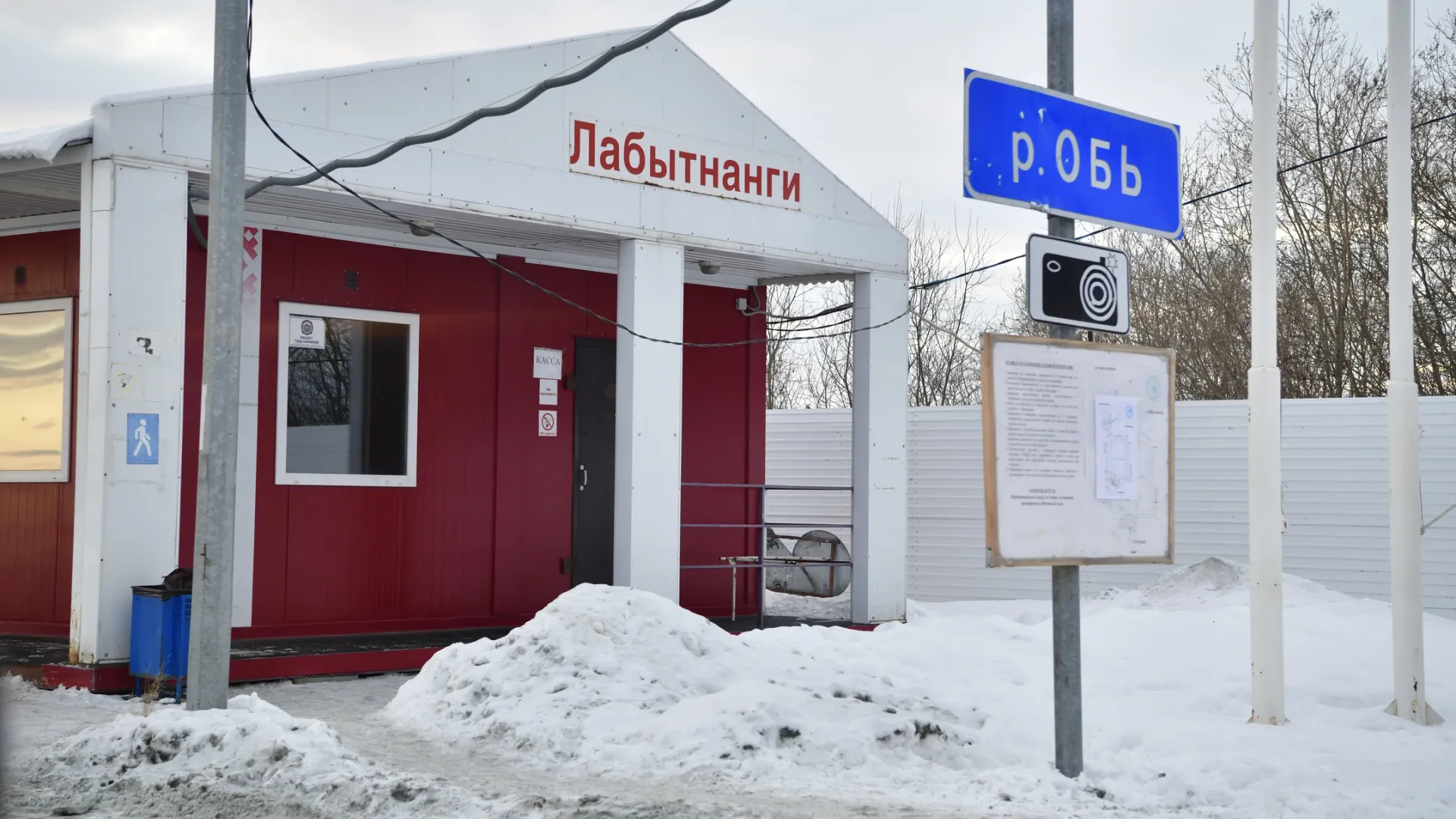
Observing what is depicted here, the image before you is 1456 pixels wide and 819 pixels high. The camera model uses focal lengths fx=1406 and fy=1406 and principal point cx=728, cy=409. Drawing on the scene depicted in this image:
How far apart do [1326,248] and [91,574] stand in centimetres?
1961

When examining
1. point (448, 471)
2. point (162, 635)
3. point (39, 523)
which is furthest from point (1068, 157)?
point (39, 523)

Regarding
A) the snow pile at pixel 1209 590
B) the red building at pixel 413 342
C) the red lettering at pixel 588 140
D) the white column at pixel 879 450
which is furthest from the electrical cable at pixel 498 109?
the snow pile at pixel 1209 590

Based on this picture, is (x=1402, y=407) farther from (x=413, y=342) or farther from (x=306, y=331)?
(x=306, y=331)

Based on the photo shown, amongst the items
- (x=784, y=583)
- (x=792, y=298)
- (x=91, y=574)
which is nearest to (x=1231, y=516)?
(x=784, y=583)

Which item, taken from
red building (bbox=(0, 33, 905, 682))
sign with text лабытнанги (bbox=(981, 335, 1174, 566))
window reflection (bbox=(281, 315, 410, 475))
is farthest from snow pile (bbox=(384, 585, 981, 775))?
window reflection (bbox=(281, 315, 410, 475))

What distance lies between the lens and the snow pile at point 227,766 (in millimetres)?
6402

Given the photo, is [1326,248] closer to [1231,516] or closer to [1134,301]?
[1134,301]

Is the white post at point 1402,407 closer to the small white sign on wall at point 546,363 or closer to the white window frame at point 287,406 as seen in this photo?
the small white sign on wall at point 546,363

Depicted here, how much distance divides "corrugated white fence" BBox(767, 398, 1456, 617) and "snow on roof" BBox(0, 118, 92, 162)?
33.9ft

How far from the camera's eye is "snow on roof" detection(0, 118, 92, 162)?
29.1 feet

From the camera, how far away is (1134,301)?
27.9m

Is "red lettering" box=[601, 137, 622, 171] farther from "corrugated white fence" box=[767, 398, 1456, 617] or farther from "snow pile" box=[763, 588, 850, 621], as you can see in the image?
"corrugated white fence" box=[767, 398, 1456, 617]

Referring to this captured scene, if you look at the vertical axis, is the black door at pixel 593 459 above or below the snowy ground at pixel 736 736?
above

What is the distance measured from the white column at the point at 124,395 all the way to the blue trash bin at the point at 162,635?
12.6 inches
